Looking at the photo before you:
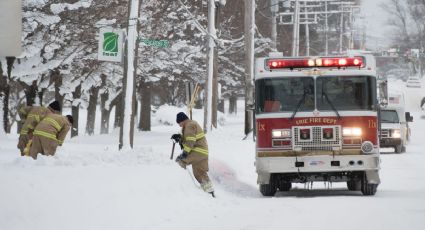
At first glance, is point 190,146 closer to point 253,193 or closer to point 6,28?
point 253,193

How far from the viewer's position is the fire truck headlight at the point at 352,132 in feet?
51.6

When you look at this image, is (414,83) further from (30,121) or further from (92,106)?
(30,121)

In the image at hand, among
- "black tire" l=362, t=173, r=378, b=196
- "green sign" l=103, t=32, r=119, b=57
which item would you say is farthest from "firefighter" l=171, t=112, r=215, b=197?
"green sign" l=103, t=32, r=119, b=57

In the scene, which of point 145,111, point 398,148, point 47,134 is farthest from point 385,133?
point 47,134

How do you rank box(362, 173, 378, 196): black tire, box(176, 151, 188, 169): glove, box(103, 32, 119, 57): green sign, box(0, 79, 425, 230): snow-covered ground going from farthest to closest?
box(103, 32, 119, 57): green sign
box(362, 173, 378, 196): black tire
box(176, 151, 188, 169): glove
box(0, 79, 425, 230): snow-covered ground

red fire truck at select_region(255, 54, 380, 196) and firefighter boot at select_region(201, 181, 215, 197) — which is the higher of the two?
red fire truck at select_region(255, 54, 380, 196)

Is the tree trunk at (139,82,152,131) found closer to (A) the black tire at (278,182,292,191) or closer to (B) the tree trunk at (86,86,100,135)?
(B) the tree trunk at (86,86,100,135)

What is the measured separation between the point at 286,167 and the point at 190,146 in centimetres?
211

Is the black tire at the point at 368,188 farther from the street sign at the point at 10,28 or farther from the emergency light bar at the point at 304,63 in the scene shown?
the street sign at the point at 10,28

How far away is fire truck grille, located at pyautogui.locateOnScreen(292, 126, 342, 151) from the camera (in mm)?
15781

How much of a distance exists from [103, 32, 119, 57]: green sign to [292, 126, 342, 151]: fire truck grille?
5.88 metres

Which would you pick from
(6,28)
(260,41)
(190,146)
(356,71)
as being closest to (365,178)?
(356,71)

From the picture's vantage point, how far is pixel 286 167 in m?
15.9

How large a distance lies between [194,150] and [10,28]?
31.8 feet
